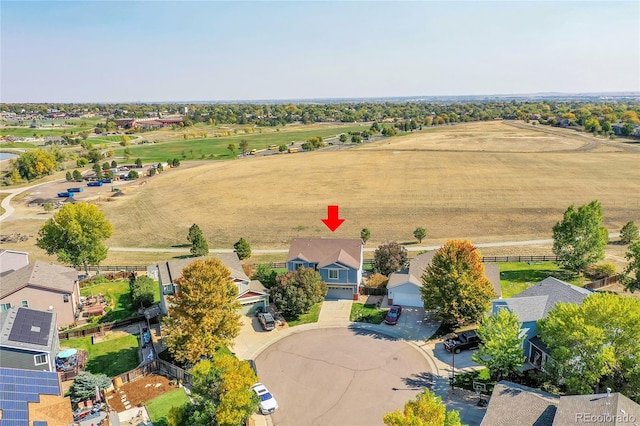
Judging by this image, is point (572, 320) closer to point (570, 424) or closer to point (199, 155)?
point (570, 424)

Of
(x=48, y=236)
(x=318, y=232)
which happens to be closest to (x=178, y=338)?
(x=48, y=236)

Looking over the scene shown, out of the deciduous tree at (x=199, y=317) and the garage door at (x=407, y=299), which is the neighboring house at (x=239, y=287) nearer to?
the deciduous tree at (x=199, y=317)

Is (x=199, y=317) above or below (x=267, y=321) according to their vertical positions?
above

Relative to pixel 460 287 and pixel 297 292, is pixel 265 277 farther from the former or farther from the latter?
pixel 460 287

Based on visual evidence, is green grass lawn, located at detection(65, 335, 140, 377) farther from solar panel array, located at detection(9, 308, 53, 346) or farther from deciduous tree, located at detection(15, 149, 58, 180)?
deciduous tree, located at detection(15, 149, 58, 180)

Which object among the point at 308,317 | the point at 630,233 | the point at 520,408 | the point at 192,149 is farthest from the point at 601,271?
the point at 192,149

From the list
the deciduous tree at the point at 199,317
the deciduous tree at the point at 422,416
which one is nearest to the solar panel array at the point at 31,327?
the deciduous tree at the point at 199,317
